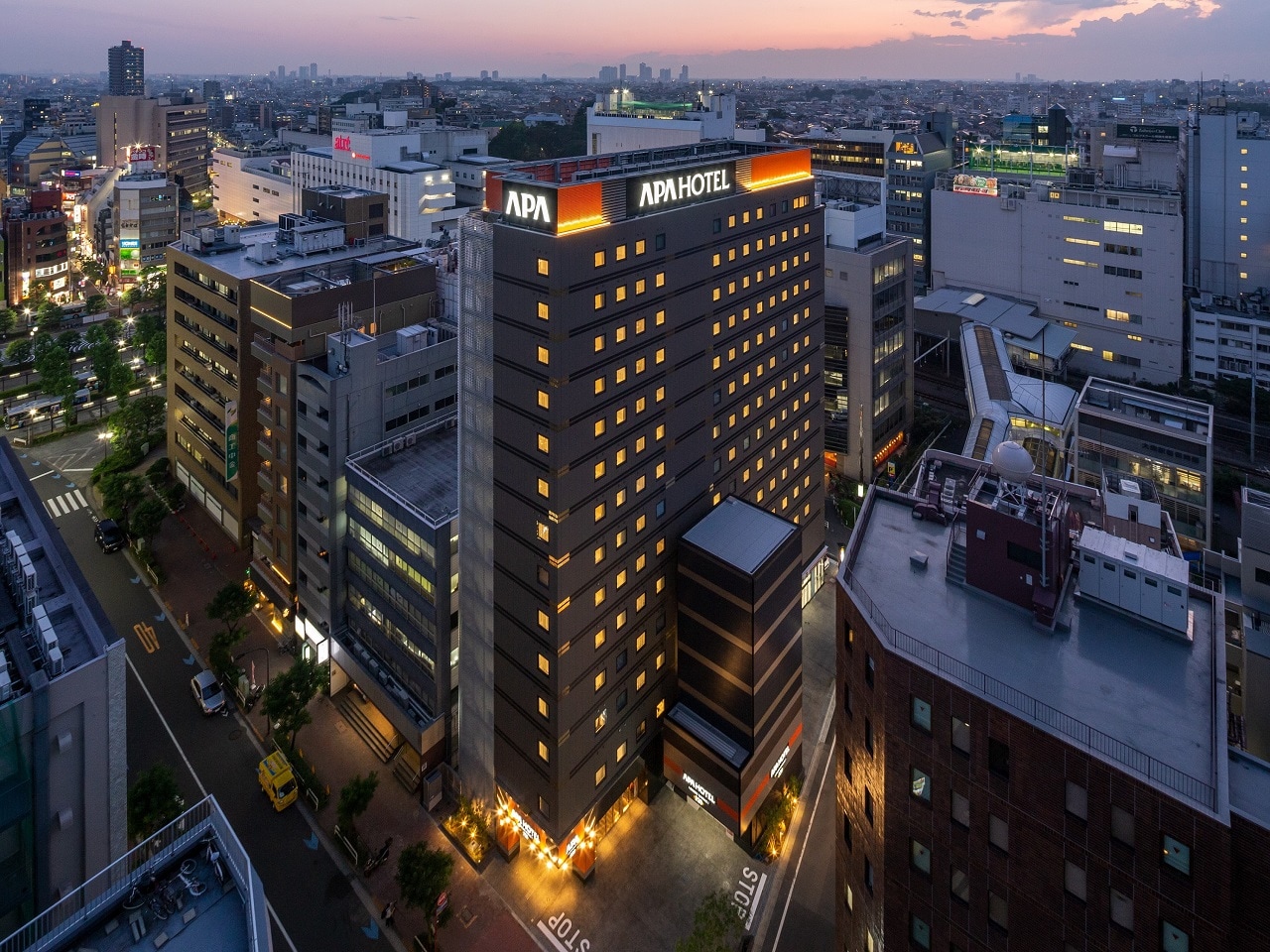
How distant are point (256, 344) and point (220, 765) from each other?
32.9m

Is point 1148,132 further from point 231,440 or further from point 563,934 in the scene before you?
point 563,934

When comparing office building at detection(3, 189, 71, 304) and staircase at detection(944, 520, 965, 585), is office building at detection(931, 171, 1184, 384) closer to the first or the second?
staircase at detection(944, 520, 965, 585)

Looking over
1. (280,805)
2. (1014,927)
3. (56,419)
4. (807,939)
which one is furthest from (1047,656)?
(56,419)

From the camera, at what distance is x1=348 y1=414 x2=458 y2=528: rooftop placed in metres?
48.6

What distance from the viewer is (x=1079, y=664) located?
76.2 feet

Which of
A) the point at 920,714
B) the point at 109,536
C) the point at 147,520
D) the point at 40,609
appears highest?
the point at 40,609

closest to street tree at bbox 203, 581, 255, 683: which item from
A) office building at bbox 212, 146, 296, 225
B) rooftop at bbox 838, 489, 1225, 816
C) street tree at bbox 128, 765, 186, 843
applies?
street tree at bbox 128, 765, 186, 843

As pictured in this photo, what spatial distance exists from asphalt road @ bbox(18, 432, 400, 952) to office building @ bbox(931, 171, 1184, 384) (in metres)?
123

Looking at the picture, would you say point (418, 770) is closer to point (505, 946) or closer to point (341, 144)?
point (505, 946)

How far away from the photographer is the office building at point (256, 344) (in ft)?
193

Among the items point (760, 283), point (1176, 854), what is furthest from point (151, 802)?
point (760, 283)

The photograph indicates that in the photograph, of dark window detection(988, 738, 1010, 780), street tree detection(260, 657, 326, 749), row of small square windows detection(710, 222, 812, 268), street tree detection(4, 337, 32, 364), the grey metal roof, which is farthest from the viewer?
street tree detection(4, 337, 32, 364)

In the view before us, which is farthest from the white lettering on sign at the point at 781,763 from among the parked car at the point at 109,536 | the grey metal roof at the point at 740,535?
the parked car at the point at 109,536

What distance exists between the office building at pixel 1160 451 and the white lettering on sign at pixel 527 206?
5444 centimetres
